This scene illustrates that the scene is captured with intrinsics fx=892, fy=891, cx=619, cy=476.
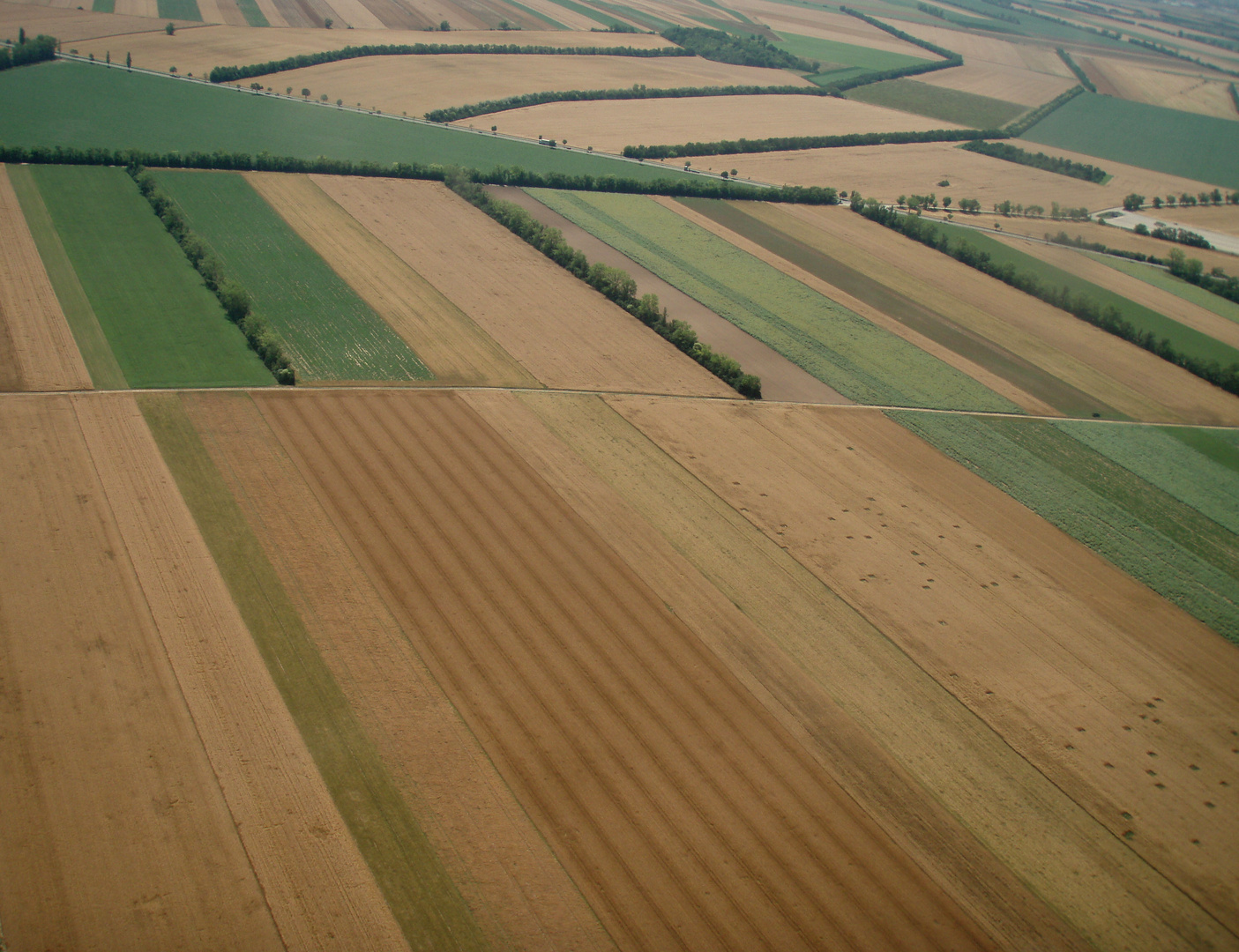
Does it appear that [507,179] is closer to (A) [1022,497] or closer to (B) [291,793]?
(A) [1022,497]

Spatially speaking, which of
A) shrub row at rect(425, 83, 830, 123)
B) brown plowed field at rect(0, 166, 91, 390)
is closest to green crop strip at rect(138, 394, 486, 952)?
brown plowed field at rect(0, 166, 91, 390)

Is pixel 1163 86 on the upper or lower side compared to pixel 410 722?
upper

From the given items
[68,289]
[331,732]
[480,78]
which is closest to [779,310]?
[331,732]

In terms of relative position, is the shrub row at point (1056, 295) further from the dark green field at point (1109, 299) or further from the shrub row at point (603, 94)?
the shrub row at point (603, 94)

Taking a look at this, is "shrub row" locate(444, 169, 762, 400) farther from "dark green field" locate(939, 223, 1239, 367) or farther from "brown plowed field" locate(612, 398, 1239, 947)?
"dark green field" locate(939, 223, 1239, 367)

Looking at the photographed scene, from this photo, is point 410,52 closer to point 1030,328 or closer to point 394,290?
point 394,290

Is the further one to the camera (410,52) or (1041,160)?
(410,52)
